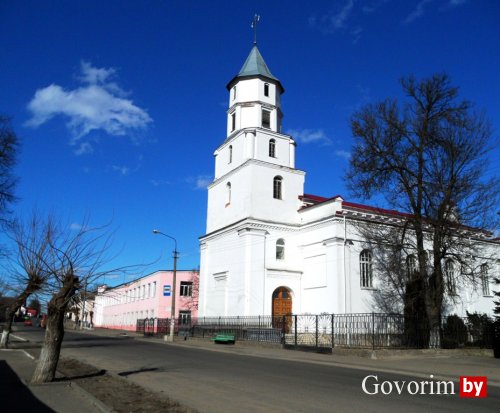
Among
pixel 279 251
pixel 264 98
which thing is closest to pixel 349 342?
pixel 279 251

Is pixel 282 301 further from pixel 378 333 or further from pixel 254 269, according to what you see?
pixel 378 333

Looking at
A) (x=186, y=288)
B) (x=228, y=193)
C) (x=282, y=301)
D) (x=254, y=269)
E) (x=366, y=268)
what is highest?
(x=228, y=193)

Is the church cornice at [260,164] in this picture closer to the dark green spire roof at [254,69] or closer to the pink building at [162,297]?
the dark green spire roof at [254,69]

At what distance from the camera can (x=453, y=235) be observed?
25922 mm

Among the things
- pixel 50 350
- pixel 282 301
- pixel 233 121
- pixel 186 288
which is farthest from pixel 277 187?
pixel 50 350

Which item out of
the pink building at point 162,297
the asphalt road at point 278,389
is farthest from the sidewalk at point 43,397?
the pink building at point 162,297

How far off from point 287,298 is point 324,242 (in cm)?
514

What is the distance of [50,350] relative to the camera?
1114 cm

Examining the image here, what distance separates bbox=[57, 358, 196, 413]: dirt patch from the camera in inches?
328

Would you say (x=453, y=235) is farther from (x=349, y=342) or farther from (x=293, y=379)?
(x=293, y=379)

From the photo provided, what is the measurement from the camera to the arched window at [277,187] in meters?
36.8

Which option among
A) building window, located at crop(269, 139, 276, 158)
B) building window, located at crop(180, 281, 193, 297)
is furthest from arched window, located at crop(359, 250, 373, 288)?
building window, located at crop(180, 281, 193, 297)

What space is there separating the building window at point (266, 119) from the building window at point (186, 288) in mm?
27187

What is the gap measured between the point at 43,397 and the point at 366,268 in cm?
2731
